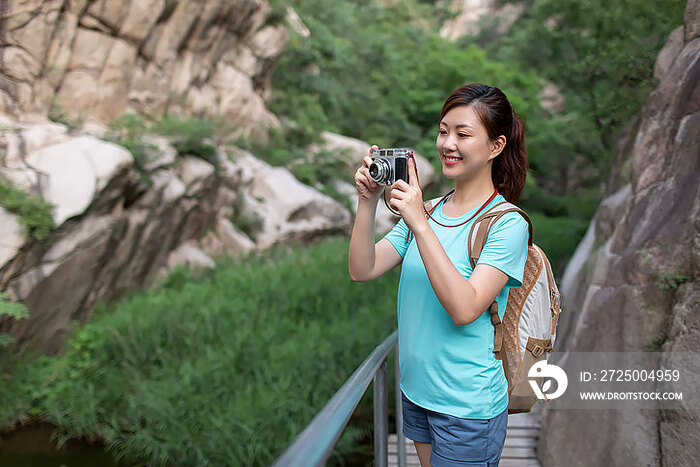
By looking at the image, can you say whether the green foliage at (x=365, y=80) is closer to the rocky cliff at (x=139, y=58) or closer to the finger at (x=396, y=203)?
the rocky cliff at (x=139, y=58)

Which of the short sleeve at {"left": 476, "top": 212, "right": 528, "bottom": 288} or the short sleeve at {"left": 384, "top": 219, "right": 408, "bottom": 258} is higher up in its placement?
the short sleeve at {"left": 476, "top": 212, "right": 528, "bottom": 288}

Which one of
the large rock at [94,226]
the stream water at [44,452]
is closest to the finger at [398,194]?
the stream water at [44,452]

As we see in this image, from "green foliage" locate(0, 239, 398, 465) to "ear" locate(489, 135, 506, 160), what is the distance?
3.24 meters

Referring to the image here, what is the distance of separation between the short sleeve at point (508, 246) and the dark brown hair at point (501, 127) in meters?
0.22

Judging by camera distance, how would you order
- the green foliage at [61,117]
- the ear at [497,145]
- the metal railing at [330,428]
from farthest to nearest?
the green foliage at [61,117], the ear at [497,145], the metal railing at [330,428]

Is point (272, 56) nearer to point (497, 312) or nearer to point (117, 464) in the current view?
point (117, 464)

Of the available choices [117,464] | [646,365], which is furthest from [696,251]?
[117,464]

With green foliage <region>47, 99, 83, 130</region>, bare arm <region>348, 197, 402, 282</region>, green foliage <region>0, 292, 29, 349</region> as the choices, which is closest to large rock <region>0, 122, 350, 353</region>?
green foliage <region>0, 292, 29, 349</region>

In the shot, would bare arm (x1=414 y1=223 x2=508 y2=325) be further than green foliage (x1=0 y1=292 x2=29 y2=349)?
No

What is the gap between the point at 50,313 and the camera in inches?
228

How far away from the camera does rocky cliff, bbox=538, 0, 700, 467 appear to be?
2334mm

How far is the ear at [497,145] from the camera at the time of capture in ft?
4.80

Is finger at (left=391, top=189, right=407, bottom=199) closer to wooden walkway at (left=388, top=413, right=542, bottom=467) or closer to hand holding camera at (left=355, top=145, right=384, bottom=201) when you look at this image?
hand holding camera at (left=355, top=145, right=384, bottom=201)

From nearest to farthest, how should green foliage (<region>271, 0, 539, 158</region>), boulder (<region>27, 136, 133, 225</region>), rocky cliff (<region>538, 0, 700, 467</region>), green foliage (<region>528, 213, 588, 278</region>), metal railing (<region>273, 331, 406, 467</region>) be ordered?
metal railing (<region>273, 331, 406, 467</region>)
rocky cliff (<region>538, 0, 700, 467</region>)
boulder (<region>27, 136, 133, 225</region>)
green foliage (<region>528, 213, 588, 278</region>)
green foliage (<region>271, 0, 539, 158</region>)
